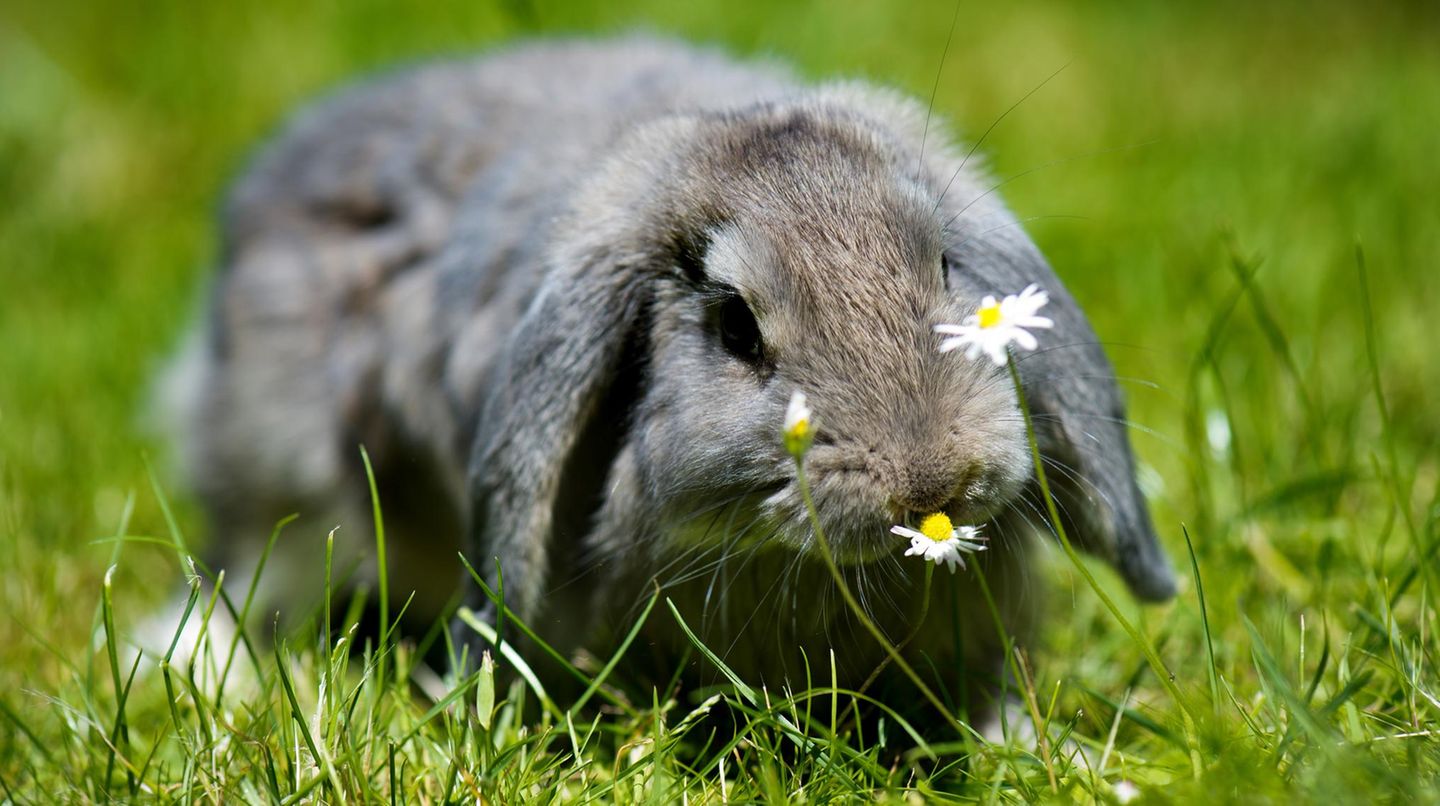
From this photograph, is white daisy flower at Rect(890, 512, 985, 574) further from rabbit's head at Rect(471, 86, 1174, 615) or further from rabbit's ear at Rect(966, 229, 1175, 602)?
rabbit's ear at Rect(966, 229, 1175, 602)

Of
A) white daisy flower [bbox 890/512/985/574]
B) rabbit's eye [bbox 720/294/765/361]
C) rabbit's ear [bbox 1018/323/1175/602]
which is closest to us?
white daisy flower [bbox 890/512/985/574]

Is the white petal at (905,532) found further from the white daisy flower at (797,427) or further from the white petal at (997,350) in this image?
the white petal at (997,350)

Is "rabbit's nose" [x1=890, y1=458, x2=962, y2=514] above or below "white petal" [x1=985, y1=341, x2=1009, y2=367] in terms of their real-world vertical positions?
below

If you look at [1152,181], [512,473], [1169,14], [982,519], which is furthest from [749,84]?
[1169,14]

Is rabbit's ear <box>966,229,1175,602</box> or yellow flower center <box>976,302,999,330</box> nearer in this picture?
yellow flower center <box>976,302,999,330</box>

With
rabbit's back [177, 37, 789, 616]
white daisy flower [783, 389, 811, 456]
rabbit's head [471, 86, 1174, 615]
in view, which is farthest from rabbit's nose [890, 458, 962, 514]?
rabbit's back [177, 37, 789, 616]

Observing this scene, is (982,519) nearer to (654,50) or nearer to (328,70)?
(654,50)

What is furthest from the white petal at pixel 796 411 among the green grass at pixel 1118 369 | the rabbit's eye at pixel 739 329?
the green grass at pixel 1118 369
